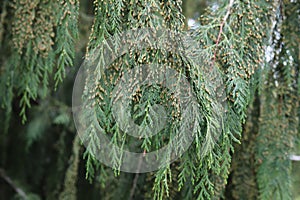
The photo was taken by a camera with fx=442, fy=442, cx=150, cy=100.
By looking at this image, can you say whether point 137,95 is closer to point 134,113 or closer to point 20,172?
point 134,113

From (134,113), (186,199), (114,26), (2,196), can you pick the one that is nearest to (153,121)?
(134,113)

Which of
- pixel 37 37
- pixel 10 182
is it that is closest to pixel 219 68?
pixel 37 37

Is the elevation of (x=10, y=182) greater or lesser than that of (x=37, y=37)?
lesser

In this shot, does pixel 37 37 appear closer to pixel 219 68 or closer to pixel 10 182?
pixel 219 68

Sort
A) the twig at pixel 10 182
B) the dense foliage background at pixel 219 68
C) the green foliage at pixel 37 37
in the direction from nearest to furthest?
the dense foliage background at pixel 219 68
the green foliage at pixel 37 37
the twig at pixel 10 182

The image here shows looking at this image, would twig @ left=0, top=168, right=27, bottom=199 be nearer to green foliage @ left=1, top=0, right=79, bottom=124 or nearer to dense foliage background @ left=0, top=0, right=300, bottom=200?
dense foliage background @ left=0, top=0, right=300, bottom=200

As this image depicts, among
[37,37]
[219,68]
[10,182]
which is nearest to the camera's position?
[219,68]

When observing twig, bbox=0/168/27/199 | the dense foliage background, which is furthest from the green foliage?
twig, bbox=0/168/27/199

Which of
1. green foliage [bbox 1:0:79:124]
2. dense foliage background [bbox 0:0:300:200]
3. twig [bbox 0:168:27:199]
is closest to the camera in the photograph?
dense foliage background [bbox 0:0:300:200]

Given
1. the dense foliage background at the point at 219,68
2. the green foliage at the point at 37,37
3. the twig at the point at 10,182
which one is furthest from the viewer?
the twig at the point at 10,182

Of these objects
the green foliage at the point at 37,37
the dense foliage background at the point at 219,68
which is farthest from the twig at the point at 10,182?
the green foliage at the point at 37,37

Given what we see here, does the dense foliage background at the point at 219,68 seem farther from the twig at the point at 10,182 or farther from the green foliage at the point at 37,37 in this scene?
the twig at the point at 10,182

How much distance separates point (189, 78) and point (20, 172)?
1821 mm

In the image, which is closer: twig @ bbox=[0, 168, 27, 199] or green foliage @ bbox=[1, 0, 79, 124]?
green foliage @ bbox=[1, 0, 79, 124]
